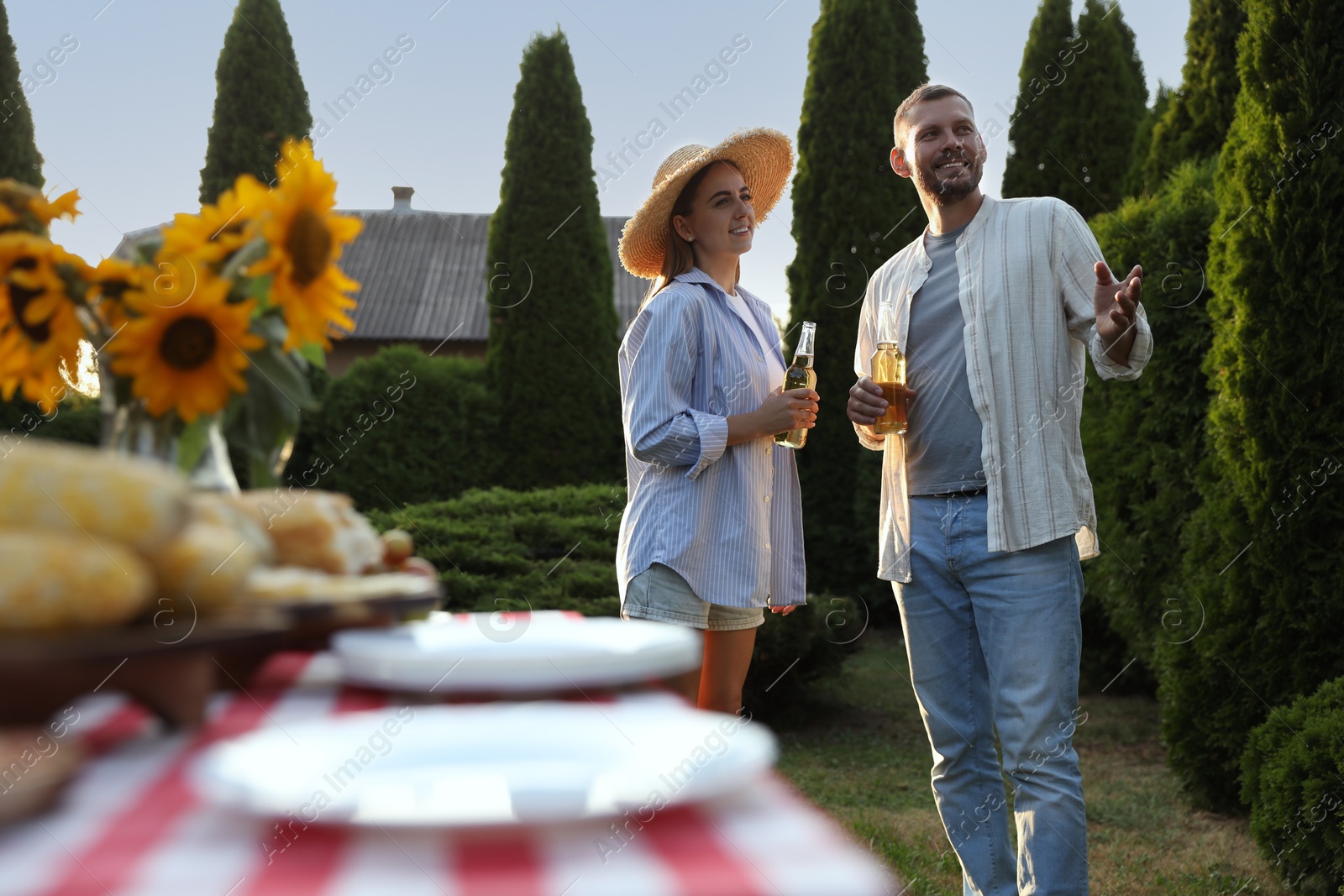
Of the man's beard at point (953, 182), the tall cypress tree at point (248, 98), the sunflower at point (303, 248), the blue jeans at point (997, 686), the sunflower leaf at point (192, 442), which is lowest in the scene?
the blue jeans at point (997, 686)

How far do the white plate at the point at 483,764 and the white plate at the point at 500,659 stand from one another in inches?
0.9

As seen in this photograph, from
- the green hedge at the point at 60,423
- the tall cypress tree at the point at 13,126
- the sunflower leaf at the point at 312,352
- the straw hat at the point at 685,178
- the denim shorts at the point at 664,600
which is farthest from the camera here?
the tall cypress tree at the point at 13,126

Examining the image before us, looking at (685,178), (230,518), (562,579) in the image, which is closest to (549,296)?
(562,579)

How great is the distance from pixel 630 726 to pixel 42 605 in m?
0.40

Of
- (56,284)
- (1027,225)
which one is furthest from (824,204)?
(56,284)

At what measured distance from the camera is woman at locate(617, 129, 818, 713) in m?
2.52

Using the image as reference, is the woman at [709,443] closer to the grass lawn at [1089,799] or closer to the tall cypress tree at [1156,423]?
the grass lawn at [1089,799]

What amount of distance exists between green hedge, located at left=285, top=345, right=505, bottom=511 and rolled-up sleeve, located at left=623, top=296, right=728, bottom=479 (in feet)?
25.2

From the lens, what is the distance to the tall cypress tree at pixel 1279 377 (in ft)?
11.8

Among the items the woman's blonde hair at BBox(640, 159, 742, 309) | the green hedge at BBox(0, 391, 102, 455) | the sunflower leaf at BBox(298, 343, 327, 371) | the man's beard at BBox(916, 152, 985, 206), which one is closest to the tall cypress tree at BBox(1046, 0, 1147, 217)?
the man's beard at BBox(916, 152, 985, 206)

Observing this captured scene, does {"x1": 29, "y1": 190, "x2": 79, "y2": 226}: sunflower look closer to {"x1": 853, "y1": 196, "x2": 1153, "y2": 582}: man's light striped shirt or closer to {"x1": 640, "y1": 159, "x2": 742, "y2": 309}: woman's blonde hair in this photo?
{"x1": 640, "y1": 159, "x2": 742, "y2": 309}: woman's blonde hair

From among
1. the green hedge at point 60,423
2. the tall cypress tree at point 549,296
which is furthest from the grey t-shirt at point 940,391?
the tall cypress tree at point 549,296

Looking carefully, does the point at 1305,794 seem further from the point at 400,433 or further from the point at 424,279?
the point at 424,279

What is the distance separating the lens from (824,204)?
9508 millimetres
